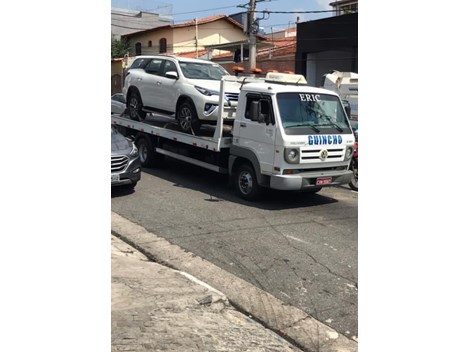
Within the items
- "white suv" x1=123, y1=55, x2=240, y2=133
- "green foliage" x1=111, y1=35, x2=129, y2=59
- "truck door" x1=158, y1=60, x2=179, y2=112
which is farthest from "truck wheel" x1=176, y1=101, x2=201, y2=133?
"green foliage" x1=111, y1=35, x2=129, y2=59

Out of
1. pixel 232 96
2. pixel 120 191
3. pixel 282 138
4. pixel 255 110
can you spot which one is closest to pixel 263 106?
pixel 255 110

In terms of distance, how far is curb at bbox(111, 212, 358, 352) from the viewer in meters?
4.32

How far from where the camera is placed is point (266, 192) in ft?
31.4

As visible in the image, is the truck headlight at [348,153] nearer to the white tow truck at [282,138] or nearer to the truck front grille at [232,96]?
the white tow truck at [282,138]

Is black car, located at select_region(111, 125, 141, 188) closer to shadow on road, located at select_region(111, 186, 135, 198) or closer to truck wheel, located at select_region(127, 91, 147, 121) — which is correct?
shadow on road, located at select_region(111, 186, 135, 198)

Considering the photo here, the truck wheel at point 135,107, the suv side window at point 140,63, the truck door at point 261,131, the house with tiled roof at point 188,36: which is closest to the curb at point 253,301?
the truck door at point 261,131

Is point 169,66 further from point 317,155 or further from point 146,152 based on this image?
point 317,155

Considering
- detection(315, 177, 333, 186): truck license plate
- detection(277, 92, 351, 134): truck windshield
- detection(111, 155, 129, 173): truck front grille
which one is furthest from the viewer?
detection(111, 155, 129, 173): truck front grille

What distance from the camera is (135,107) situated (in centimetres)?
1291

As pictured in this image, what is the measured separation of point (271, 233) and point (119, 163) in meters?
3.59

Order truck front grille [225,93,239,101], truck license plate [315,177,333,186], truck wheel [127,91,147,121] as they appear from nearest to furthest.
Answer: truck license plate [315,177,333,186] < truck front grille [225,93,239,101] < truck wheel [127,91,147,121]

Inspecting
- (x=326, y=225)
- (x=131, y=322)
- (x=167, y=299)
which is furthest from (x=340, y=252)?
(x=131, y=322)

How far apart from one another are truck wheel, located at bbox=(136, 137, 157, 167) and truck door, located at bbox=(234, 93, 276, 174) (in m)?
3.50

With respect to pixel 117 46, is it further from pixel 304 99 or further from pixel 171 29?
pixel 304 99
